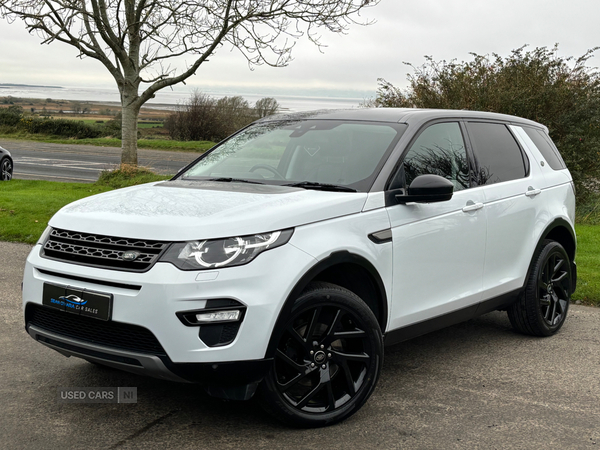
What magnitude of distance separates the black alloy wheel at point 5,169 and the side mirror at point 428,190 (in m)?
15.1

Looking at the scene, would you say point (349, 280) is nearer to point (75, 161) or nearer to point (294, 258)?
point (294, 258)

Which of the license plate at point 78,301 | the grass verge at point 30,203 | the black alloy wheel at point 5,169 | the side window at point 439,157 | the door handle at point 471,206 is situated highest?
the side window at point 439,157

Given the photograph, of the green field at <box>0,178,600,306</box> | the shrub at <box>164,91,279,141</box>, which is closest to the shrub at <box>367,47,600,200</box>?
the green field at <box>0,178,600,306</box>

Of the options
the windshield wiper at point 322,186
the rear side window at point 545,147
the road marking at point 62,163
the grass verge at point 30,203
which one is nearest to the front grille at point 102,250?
the windshield wiper at point 322,186

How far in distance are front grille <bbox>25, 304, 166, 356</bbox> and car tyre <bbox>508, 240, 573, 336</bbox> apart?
3322 mm

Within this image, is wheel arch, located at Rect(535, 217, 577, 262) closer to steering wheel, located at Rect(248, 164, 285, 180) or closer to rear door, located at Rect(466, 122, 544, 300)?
rear door, located at Rect(466, 122, 544, 300)

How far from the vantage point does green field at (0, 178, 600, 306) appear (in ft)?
25.9

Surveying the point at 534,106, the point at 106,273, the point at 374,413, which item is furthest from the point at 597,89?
the point at 106,273

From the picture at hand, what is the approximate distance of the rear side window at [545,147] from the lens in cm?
597

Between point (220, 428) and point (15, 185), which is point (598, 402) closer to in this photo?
point (220, 428)

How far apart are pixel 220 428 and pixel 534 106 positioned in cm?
1266

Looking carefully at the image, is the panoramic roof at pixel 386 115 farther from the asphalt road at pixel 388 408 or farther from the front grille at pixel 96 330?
the front grille at pixel 96 330

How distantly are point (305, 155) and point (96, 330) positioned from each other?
6.25 ft

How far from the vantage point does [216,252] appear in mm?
3367
